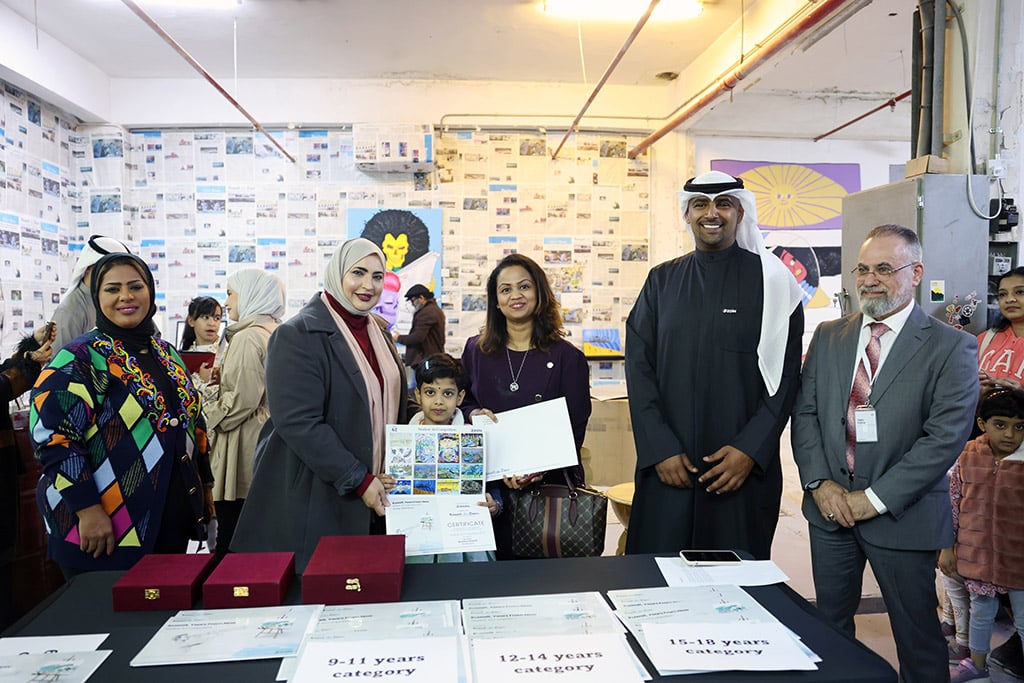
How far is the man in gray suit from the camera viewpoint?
2.04 meters

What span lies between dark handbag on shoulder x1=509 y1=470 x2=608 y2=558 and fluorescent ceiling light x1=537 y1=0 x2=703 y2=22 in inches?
154

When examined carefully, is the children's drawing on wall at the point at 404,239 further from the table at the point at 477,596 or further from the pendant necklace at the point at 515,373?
the table at the point at 477,596

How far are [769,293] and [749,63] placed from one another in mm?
2977

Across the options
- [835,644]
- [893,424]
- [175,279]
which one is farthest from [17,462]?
[175,279]

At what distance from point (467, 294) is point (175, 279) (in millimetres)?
2985

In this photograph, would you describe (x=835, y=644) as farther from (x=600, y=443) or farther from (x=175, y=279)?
(x=175, y=279)

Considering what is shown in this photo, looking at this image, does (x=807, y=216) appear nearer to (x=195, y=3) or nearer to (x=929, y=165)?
(x=929, y=165)

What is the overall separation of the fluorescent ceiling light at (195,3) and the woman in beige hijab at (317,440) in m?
3.63

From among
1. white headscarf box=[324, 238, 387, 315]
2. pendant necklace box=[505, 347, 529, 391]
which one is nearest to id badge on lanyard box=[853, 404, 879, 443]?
pendant necklace box=[505, 347, 529, 391]

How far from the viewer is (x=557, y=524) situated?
2107 millimetres

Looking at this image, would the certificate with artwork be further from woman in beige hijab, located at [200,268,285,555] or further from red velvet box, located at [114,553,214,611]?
woman in beige hijab, located at [200,268,285,555]

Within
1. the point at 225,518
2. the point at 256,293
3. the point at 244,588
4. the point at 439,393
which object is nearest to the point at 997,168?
the point at 439,393

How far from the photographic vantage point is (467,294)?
643 centimetres


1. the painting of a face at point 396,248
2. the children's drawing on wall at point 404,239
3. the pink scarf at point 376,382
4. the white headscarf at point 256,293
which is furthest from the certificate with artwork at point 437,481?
the painting of a face at point 396,248
